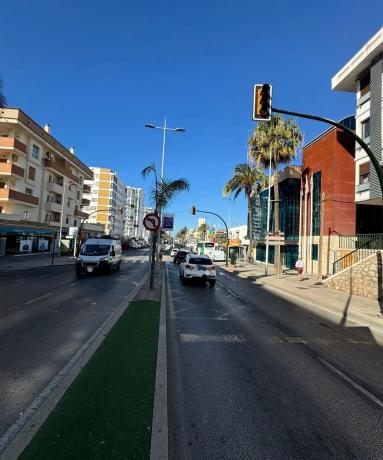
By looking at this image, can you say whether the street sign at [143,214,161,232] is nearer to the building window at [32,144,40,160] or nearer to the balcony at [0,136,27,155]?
the balcony at [0,136,27,155]

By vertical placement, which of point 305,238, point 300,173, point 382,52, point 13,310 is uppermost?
point 382,52

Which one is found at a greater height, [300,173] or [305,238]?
[300,173]

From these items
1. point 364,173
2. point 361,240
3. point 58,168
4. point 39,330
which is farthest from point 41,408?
point 58,168

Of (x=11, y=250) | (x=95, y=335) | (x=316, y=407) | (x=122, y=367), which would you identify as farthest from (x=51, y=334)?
(x=11, y=250)

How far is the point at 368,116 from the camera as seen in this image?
25906 millimetres

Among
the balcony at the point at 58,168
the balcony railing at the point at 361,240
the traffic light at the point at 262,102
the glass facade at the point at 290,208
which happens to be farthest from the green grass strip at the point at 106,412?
the balcony at the point at 58,168

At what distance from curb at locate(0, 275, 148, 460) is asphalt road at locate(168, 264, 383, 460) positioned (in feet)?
4.64

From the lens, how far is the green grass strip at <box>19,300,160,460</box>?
3369 millimetres

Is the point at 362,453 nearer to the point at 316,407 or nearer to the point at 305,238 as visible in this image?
the point at 316,407

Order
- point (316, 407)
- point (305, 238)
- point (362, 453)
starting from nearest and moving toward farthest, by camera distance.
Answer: point (362, 453)
point (316, 407)
point (305, 238)

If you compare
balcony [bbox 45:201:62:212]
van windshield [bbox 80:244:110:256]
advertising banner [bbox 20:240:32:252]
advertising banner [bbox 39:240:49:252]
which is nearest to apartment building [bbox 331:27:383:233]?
van windshield [bbox 80:244:110:256]

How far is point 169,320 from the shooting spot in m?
10.2

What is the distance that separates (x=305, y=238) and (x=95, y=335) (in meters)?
29.4

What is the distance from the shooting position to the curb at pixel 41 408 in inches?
135
